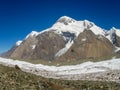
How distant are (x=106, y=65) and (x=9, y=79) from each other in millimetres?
40146

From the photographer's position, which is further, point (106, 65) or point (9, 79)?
point (106, 65)

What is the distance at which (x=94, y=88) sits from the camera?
35.5 m

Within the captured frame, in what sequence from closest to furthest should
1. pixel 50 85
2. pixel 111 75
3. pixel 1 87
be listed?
pixel 1 87, pixel 50 85, pixel 111 75

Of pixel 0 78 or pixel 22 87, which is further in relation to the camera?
pixel 0 78

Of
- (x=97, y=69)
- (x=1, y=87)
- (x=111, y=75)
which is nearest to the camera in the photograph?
(x=1, y=87)

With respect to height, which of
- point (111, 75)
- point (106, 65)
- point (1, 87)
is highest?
point (106, 65)

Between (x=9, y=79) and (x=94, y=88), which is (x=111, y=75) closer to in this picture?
(x=94, y=88)

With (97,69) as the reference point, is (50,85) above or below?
below

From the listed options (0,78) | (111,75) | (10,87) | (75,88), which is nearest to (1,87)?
(10,87)

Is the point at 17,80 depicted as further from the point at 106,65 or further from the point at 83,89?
the point at 106,65

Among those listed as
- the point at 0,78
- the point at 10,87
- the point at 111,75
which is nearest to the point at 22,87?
the point at 10,87

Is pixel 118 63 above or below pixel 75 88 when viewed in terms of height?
above

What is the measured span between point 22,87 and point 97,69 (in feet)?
128

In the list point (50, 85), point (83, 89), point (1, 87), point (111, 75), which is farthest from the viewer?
point (111, 75)
